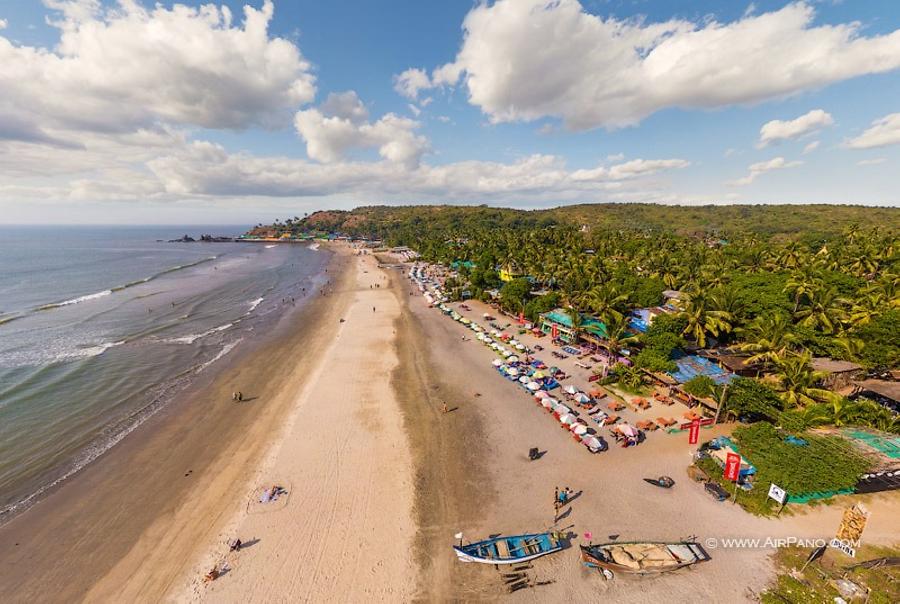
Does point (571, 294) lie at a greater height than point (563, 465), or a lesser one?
greater

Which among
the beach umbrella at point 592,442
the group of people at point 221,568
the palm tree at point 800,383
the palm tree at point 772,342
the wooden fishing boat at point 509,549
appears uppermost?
the palm tree at point 772,342

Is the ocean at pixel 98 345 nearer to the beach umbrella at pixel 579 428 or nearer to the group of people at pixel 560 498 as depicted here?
the group of people at pixel 560 498

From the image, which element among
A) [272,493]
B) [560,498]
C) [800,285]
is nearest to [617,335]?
[560,498]

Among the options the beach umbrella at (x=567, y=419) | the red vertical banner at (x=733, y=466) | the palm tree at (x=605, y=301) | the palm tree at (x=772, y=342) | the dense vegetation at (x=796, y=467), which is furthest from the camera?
the palm tree at (x=605, y=301)

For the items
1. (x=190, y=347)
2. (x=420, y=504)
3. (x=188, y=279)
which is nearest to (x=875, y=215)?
(x=420, y=504)

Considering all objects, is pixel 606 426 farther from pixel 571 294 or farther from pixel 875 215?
pixel 875 215

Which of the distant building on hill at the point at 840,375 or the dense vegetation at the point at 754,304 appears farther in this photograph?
the distant building on hill at the point at 840,375

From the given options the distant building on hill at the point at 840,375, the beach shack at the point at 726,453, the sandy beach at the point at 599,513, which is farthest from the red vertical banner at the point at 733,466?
the distant building on hill at the point at 840,375
